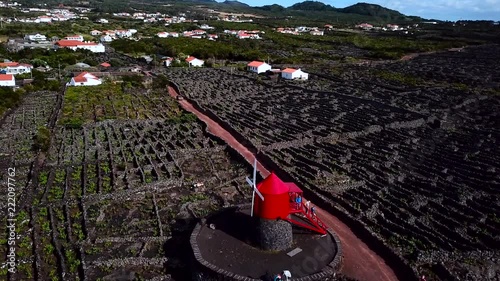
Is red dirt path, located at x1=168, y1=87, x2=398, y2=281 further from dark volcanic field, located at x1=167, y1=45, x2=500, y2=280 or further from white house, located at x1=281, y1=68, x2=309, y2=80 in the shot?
white house, located at x1=281, y1=68, x2=309, y2=80

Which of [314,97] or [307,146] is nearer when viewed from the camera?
[307,146]

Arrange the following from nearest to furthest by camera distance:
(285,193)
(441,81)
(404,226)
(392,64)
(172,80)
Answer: (285,193)
(404,226)
(172,80)
(441,81)
(392,64)

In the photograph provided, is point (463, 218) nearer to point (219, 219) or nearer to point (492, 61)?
point (219, 219)

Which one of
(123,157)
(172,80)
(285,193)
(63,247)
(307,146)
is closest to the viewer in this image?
(285,193)

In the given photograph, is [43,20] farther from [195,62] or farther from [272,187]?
A: [272,187]

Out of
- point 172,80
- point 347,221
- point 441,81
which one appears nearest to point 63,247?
point 347,221

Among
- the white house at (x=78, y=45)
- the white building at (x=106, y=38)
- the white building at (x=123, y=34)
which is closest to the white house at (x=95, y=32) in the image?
the white building at (x=123, y=34)

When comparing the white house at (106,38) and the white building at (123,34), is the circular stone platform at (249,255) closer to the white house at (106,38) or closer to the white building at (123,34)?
the white house at (106,38)

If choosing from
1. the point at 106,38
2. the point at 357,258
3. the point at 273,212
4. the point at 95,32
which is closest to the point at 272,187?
the point at 273,212

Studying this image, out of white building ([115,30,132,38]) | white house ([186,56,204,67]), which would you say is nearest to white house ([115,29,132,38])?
white building ([115,30,132,38])
